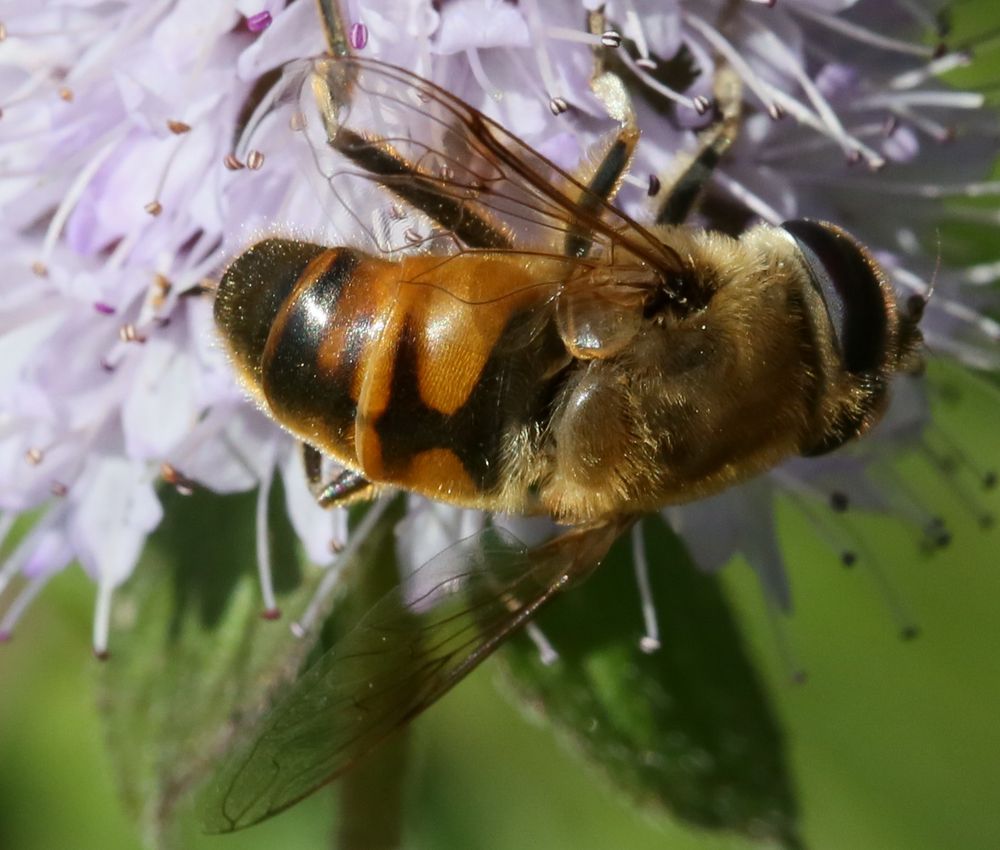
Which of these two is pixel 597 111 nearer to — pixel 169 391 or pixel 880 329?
pixel 880 329

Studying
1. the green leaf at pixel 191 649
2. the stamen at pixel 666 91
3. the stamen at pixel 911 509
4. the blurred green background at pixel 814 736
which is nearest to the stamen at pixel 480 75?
the stamen at pixel 666 91

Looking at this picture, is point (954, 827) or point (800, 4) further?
point (954, 827)

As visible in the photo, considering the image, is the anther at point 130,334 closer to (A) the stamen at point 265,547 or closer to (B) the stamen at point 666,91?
(A) the stamen at point 265,547

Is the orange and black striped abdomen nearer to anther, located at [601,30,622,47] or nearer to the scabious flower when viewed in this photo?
the scabious flower

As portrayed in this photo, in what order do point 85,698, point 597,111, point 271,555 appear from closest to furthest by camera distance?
point 597,111 → point 271,555 → point 85,698

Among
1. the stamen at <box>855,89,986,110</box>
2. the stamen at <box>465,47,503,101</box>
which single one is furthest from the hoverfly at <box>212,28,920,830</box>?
the stamen at <box>855,89,986,110</box>

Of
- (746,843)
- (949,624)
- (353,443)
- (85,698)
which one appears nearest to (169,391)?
(353,443)

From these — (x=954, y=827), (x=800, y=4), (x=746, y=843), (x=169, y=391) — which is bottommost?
(x=954, y=827)
